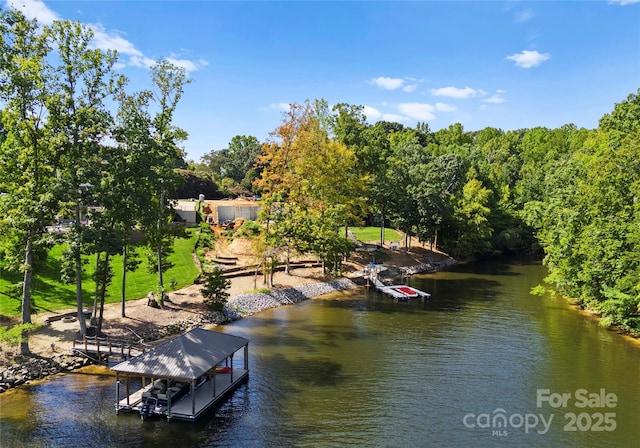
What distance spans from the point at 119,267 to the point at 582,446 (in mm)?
33174

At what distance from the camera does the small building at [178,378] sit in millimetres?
19156

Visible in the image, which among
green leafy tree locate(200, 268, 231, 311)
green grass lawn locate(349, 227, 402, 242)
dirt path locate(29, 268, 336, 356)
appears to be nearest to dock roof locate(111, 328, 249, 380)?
dirt path locate(29, 268, 336, 356)

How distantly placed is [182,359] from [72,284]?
56.0 ft

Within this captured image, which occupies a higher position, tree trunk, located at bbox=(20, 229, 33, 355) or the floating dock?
tree trunk, located at bbox=(20, 229, 33, 355)

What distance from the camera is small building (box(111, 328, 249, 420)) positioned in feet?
62.8

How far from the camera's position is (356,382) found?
77.4ft

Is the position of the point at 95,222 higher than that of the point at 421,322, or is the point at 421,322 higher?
the point at 95,222

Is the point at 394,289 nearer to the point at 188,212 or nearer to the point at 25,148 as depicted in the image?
the point at 188,212

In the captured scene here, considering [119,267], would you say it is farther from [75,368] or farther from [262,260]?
[75,368]

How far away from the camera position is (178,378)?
744 inches

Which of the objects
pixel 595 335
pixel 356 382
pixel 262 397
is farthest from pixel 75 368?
pixel 595 335

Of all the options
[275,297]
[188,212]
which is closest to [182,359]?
[275,297]

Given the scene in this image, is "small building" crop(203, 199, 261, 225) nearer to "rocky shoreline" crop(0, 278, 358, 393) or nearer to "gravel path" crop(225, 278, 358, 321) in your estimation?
"gravel path" crop(225, 278, 358, 321)

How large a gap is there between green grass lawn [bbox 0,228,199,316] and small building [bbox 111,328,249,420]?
28.3 feet
